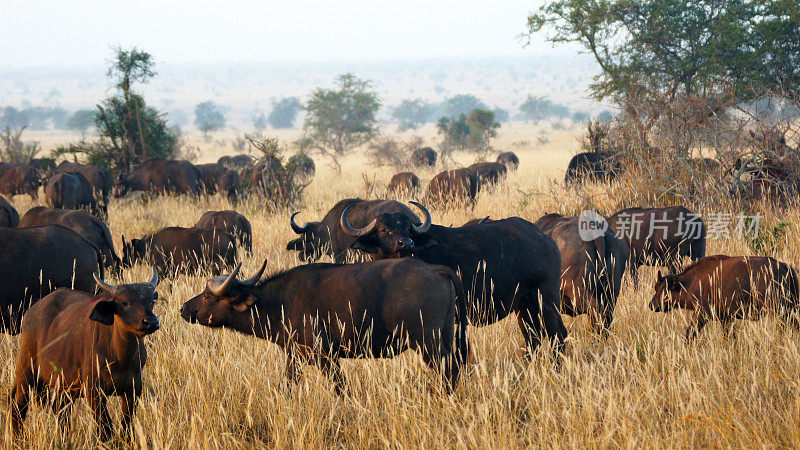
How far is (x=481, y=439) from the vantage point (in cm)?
371

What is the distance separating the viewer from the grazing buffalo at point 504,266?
17.9 ft

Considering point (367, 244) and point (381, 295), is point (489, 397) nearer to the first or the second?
point (381, 295)

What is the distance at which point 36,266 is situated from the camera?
18.5 ft

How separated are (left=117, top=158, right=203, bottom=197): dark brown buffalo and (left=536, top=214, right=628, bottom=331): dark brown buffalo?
12.1 meters

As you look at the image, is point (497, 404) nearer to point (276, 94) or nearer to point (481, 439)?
point (481, 439)

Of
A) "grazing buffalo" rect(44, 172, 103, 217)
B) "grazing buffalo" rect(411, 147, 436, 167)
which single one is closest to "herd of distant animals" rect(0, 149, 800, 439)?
"grazing buffalo" rect(44, 172, 103, 217)

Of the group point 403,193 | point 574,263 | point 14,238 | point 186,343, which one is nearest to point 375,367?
point 186,343

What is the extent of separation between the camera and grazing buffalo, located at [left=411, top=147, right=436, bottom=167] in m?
26.6

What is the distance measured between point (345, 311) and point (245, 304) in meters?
0.73

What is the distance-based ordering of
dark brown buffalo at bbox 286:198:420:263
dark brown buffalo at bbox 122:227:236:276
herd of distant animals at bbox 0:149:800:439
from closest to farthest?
1. herd of distant animals at bbox 0:149:800:439
2. dark brown buffalo at bbox 286:198:420:263
3. dark brown buffalo at bbox 122:227:236:276

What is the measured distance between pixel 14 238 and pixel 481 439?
4327 mm

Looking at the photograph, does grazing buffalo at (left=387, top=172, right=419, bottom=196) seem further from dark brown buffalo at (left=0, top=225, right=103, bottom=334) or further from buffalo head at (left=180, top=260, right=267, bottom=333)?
buffalo head at (left=180, top=260, right=267, bottom=333)

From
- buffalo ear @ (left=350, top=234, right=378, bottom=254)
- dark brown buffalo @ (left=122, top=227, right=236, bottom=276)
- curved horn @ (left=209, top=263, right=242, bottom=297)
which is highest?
buffalo ear @ (left=350, top=234, right=378, bottom=254)

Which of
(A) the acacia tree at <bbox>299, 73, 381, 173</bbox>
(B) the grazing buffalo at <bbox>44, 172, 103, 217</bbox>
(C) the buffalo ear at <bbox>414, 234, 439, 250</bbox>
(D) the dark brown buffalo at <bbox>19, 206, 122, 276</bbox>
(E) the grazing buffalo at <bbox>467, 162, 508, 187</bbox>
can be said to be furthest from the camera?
(A) the acacia tree at <bbox>299, 73, 381, 173</bbox>
